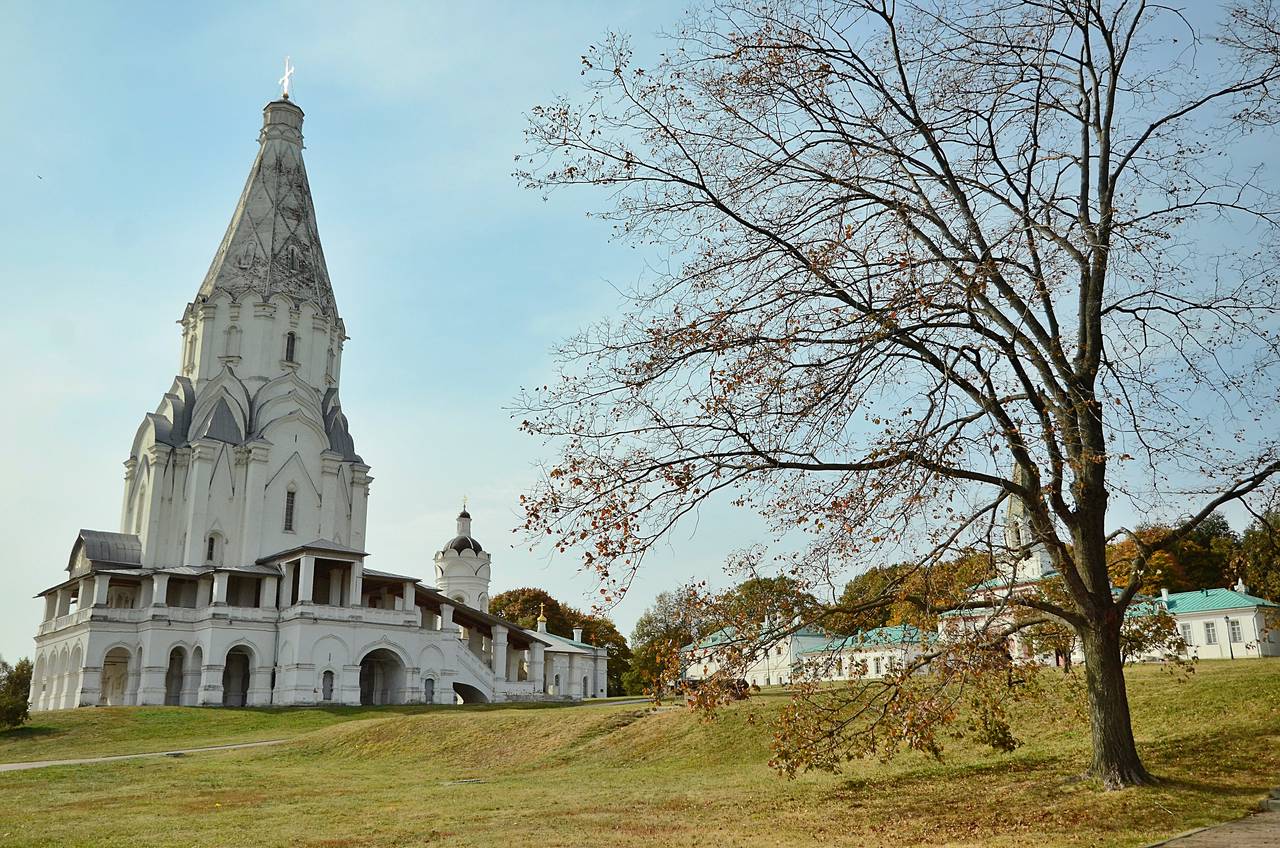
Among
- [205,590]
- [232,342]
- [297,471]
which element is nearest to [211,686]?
[205,590]

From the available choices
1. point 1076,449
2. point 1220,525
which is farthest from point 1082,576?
point 1220,525

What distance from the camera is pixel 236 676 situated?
48.2 m

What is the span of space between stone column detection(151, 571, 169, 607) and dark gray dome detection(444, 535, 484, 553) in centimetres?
1888

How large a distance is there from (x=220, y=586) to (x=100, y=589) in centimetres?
556

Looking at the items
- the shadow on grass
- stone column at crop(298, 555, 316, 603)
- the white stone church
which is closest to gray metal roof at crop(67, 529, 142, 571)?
the white stone church

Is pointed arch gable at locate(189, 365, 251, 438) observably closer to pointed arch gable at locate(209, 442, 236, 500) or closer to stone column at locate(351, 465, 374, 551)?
pointed arch gable at locate(209, 442, 236, 500)

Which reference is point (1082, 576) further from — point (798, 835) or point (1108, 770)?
point (798, 835)

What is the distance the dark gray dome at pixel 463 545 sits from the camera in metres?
63.1

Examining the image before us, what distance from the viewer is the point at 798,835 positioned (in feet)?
34.8

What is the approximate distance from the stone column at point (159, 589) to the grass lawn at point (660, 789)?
23.9 meters

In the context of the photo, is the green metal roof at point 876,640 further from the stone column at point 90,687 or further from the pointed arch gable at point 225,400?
the pointed arch gable at point 225,400

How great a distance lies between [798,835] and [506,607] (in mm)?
69918

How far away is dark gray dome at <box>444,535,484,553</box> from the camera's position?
63.1 meters

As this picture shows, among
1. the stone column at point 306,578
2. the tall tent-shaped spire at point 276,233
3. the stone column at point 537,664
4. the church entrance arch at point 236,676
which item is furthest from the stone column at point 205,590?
the stone column at point 537,664
